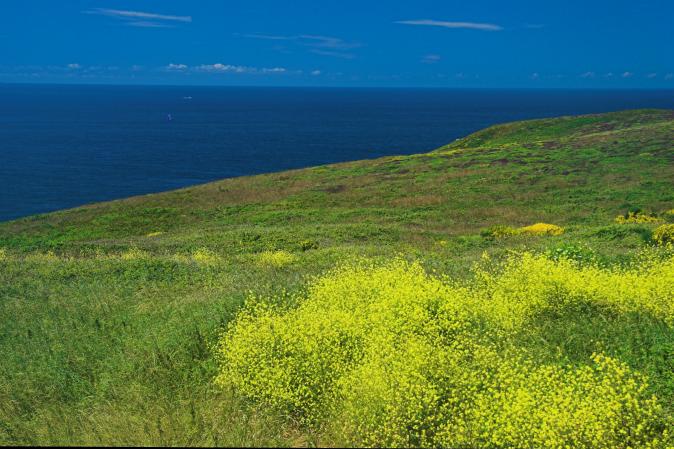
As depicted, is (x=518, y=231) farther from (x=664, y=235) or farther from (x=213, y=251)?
(x=213, y=251)

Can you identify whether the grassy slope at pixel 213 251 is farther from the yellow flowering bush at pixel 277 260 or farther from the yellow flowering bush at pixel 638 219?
the yellow flowering bush at pixel 638 219

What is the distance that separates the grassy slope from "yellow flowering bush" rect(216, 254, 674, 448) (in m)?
0.78

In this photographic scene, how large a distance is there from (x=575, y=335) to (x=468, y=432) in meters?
3.98

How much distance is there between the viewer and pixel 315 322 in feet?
35.7

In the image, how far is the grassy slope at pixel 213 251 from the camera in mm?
9602

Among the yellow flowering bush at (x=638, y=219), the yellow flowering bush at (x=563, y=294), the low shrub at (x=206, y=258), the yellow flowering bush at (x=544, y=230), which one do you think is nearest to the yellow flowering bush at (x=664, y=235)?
the yellow flowering bush at (x=544, y=230)

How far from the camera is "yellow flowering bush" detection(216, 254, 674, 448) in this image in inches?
331

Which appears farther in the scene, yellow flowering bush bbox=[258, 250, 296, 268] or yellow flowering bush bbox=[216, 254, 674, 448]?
yellow flowering bush bbox=[258, 250, 296, 268]

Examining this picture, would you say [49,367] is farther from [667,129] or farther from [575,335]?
[667,129]

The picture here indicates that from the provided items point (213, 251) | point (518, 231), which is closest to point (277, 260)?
point (213, 251)

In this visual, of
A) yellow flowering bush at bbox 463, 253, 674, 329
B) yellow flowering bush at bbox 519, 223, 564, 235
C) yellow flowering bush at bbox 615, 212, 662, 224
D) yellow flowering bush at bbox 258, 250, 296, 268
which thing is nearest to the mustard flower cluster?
yellow flowering bush at bbox 519, 223, 564, 235

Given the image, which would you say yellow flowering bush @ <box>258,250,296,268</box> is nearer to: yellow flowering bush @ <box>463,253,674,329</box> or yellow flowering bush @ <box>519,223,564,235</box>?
yellow flowering bush @ <box>463,253,674,329</box>

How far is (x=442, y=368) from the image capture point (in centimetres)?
953

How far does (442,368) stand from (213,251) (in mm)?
19927
